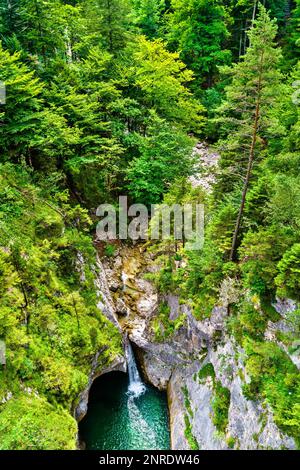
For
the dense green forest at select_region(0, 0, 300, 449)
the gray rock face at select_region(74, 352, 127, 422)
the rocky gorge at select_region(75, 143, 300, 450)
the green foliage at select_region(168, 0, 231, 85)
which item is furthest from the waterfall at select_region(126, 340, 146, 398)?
the green foliage at select_region(168, 0, 231, 85)

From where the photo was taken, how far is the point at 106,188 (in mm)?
25312

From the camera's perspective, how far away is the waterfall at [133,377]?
69.4 ft

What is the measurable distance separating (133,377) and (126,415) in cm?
260

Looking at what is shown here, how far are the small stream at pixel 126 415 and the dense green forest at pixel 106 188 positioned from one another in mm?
3430

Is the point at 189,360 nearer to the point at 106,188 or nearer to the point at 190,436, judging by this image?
the point at 190,436

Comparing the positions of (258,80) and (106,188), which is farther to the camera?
(106,188)

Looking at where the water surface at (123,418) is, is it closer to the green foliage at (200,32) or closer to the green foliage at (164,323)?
the green foliage at (164,323)

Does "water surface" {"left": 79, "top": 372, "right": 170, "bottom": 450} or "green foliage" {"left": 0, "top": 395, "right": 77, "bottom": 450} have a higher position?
"green foliage" {"left": 0, "top": 395, "right": 77, "bottom": 450}

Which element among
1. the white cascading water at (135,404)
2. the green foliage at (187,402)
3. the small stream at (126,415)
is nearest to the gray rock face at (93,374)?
the white cascading water at (135,404)

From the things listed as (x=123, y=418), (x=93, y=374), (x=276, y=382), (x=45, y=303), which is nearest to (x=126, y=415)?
(x=123, y=418)

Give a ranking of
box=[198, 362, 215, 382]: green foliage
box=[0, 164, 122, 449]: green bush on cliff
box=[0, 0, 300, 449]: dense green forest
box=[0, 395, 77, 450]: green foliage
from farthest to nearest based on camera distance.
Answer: box=[198, 362, 215, 382]: green foliage → box=[0, 164, 122, 449]: green bush on cliff → box=[0, 0, 300, 449]: dense green forest → box=[0, 395, 77, 450]: green foliage

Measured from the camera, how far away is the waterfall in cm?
2116

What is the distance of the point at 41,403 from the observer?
516 inches

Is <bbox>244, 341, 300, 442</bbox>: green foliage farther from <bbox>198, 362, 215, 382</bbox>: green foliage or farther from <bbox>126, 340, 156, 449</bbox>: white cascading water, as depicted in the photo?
<bbox>126, 340, 156, 449</bbox>: white cascading water
